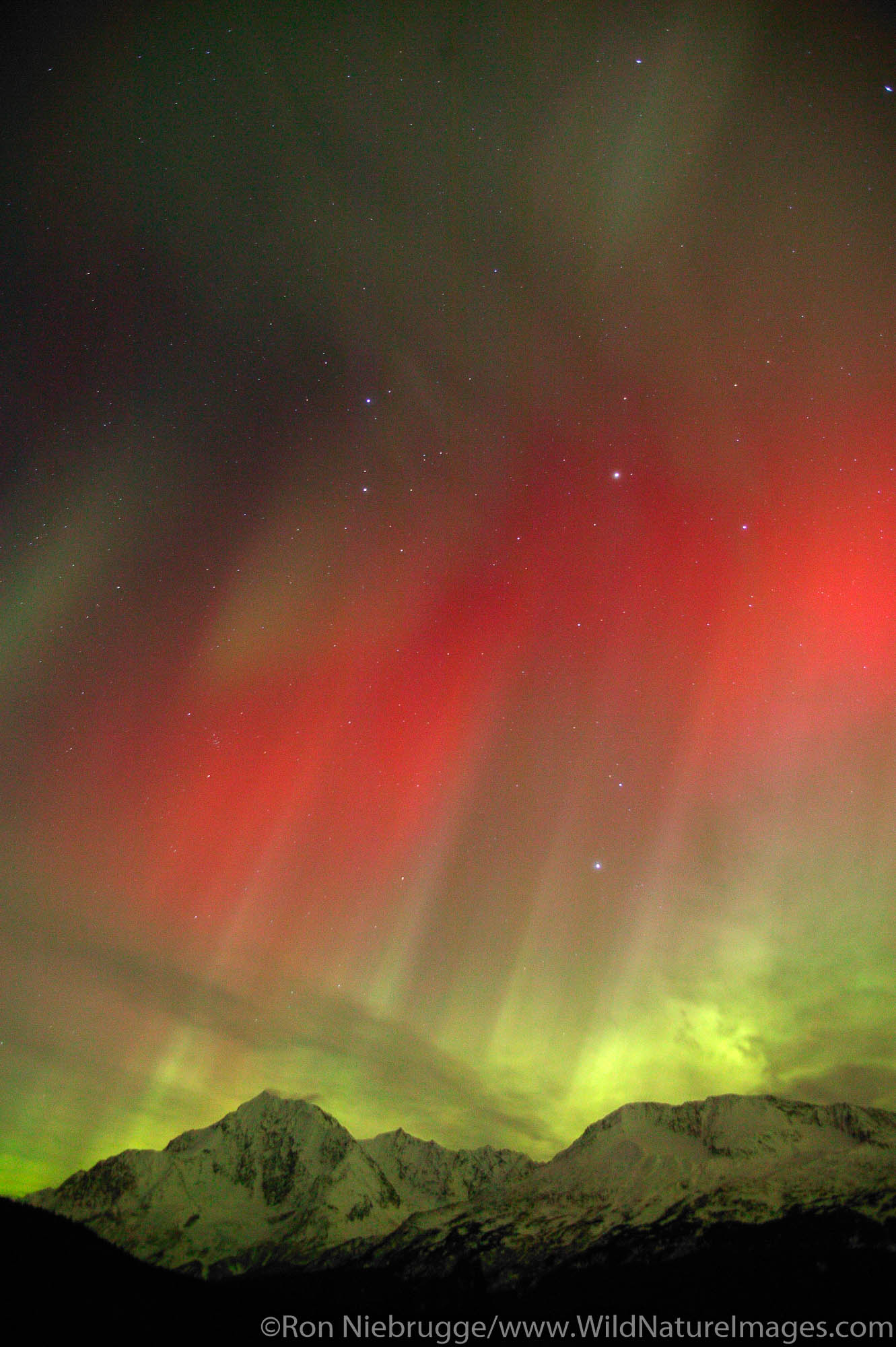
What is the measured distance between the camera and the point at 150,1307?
4184 centimetres

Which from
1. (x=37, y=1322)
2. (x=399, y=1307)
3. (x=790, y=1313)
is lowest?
(x=399, y=1307)

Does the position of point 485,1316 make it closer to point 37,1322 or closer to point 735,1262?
point 735,1262

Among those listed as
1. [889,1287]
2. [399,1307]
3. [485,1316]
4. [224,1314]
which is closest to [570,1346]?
[485,1316]

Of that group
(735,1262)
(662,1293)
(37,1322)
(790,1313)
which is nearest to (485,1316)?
(662,1293)

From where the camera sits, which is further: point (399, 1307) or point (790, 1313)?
point (399, 1307)

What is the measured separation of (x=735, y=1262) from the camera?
653 feet

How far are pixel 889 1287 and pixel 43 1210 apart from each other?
201m

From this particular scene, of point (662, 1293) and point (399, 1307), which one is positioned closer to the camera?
point (399, 1307)

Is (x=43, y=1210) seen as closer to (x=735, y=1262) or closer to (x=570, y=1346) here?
(x=570, y=1346)

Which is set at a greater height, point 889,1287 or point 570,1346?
point 889,1287

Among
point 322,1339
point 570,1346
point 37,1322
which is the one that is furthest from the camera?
point 570,1346

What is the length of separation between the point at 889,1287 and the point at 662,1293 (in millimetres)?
57514

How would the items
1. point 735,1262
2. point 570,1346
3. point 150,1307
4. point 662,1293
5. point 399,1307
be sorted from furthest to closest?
1. point 735,1262
2. point 662,1293
3. point 399,1307
4. point 570,1346
5. point 150,1307

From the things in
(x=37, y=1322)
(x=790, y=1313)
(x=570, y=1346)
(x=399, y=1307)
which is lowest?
(x=399, y=1307)
